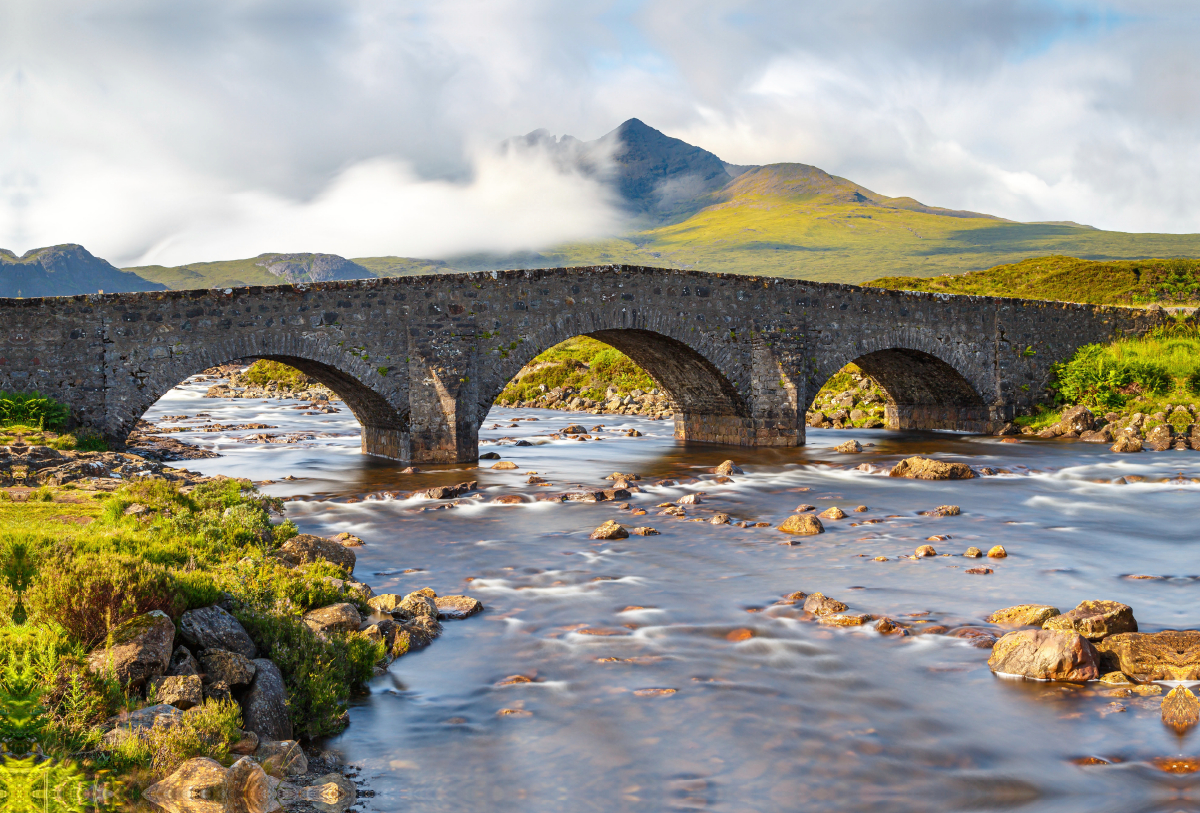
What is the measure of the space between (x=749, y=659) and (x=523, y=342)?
13183 mm

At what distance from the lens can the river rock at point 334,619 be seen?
729 cm

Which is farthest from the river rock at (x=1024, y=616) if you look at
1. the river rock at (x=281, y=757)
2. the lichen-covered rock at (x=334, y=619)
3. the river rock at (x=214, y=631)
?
the river rock at (x=214, y=631)

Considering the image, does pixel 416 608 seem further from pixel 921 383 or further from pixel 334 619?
pixel 921 383

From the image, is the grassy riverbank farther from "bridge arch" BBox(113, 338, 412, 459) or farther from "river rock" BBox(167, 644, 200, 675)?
"bridge arch" BBox(113, 338, 412, 459)

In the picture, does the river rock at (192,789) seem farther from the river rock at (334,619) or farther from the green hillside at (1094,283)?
the green hillside at (1094,283)

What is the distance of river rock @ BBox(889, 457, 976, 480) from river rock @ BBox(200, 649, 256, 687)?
52.8ft

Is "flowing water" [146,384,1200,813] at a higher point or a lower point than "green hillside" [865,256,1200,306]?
lower

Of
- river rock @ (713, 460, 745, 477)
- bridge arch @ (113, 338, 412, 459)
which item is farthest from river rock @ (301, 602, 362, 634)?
river rock @ (713, 460, 745, 477)

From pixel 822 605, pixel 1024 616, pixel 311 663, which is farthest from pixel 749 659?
pixel 311 663

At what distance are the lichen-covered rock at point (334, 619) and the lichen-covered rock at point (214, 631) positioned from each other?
2.92ft

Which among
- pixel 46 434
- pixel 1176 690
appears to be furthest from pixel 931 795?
pixel 46 434

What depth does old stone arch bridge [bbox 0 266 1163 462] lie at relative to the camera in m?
16.2

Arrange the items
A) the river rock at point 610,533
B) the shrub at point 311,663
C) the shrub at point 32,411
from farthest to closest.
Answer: the shrub at point 32,411, the river rock at point 610,533, the shrub at point 311,663

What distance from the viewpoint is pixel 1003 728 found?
6.53 metres
